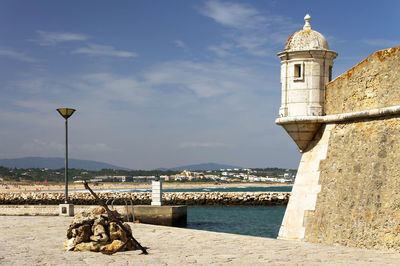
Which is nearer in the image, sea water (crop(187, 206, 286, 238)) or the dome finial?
the dome finial

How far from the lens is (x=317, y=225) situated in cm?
1190

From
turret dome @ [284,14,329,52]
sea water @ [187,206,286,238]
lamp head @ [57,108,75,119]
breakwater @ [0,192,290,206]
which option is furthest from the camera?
breakwater @ [0,192,290,206]

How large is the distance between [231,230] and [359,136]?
1646cm

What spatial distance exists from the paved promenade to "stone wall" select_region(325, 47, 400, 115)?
126 inches

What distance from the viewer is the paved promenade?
8.32 m

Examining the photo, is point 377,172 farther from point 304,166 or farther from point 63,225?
point 63,225

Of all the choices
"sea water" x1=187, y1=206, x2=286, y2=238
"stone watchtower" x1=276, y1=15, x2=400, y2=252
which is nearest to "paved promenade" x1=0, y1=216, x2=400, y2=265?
"stone watchtower" x1=276, y1=15, x2=400, y2=252

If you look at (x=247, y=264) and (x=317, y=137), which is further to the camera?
(x=317, y=137)

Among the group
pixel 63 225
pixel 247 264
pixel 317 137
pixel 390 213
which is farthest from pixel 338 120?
pixel 63 225

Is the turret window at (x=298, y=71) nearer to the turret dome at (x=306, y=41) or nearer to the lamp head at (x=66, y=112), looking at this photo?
the turret dome at (x=306, y=41)

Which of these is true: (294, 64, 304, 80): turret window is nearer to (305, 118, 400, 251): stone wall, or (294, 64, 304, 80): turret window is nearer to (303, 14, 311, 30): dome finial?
(303, 14, 311, 30): dome finial

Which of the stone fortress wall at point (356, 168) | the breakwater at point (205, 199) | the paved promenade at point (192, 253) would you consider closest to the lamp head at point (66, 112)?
the paved promenade at point (192, 253)

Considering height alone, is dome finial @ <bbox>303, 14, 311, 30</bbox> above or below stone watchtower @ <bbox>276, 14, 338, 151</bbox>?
above

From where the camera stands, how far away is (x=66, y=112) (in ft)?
55.8
